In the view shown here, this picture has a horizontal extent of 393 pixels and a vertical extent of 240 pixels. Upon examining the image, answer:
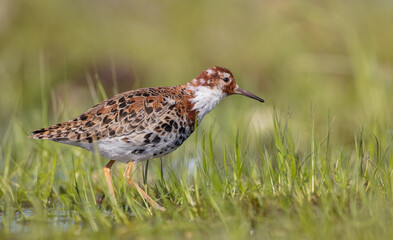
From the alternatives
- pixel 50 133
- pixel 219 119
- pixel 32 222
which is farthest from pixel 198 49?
pixel 32 222

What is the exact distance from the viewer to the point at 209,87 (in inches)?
257

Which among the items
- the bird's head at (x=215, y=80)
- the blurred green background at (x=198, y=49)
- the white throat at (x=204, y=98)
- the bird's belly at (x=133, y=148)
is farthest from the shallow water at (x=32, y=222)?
the blurred green background at (x=198, y=49)

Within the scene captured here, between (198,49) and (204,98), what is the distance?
6.51 metres

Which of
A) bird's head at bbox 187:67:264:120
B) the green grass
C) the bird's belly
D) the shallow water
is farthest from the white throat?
the shallow water

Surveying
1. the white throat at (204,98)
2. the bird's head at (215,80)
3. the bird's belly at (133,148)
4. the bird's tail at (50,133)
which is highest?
the bird's head at (215,80)

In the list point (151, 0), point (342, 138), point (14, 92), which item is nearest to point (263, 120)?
point (342, 138)

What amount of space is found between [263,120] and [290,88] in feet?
4.12

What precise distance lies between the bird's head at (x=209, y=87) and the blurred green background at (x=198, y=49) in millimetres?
2348

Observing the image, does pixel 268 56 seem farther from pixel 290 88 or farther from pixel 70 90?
pixel 70 90

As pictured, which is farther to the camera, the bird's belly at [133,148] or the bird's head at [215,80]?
the bird's head at [215,80]

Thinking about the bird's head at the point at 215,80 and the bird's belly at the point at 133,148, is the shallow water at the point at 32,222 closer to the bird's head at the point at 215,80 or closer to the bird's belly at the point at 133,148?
the bird's belly at the point at 133,148

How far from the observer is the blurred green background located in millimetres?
10195

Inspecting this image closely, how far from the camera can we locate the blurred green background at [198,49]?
33.4 feet

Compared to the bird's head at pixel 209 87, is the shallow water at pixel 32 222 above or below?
below
